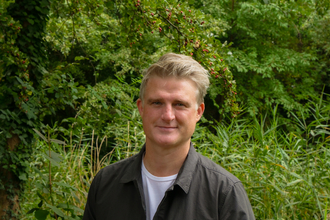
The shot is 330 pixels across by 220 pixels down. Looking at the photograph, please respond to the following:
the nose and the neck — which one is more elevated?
the nose

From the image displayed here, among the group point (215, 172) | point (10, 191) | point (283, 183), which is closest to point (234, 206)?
point (215, 172)

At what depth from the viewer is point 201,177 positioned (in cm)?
145

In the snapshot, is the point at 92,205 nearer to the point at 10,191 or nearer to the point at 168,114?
the point at 168,114

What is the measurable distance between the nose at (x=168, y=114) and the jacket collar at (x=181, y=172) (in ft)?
0.68

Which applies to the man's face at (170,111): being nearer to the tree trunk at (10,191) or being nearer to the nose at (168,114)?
the nose at (168,114)

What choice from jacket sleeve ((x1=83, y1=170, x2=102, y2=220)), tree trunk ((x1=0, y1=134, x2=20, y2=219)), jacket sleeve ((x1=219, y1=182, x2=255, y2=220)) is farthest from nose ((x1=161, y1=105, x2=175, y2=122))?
tree trunk ((x1=0, y1=134, x2=20, y2=219))

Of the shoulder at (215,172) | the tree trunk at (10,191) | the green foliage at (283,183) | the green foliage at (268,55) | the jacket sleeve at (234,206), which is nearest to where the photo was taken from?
the jacket sleeve at (234,206)

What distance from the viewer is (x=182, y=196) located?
1.41 m

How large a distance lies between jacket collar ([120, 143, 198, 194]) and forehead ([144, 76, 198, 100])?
0.29 m

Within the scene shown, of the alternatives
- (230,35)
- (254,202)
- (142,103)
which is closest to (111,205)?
(142,103)

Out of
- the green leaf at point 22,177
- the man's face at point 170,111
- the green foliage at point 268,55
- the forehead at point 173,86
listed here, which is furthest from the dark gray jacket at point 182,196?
the green foliage at point 268,55

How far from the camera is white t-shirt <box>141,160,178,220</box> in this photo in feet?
4.84

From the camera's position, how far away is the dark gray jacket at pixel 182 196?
135 centimetres

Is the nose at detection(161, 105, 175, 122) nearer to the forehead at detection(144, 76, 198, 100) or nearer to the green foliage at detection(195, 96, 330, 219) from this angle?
the forehead at detection(144, 76, 198, 100)
